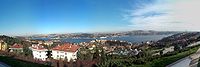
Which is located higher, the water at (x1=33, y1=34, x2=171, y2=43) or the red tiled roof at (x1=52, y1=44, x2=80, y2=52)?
the water at (x1=33, y1=34, x2=171, y2=43)

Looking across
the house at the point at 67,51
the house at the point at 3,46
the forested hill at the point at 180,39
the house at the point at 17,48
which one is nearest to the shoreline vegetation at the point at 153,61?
the forested hill at the point at 180,39

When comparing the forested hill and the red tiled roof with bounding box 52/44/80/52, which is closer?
the forested hill

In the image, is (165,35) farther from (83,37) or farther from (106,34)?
(83,37)

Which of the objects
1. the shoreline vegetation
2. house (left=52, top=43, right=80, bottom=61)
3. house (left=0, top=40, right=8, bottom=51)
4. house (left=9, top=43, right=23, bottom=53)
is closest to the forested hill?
the shoreline vegetation

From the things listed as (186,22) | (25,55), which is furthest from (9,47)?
(186,22)

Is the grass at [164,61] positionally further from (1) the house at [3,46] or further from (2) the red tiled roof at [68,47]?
(1) the house at [3,46]

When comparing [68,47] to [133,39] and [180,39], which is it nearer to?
[133,39]

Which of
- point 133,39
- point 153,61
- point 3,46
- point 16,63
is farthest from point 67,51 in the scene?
point 3,46

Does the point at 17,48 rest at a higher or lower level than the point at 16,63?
higher

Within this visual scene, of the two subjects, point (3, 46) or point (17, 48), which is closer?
point (17, 48)

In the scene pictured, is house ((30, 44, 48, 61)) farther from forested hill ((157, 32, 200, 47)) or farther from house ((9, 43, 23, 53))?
forested hill ((157, 32, 200, 47))

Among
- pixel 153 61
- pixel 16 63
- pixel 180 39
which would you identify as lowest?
pixel 16 63

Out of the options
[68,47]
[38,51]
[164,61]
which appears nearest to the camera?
[164,61]
